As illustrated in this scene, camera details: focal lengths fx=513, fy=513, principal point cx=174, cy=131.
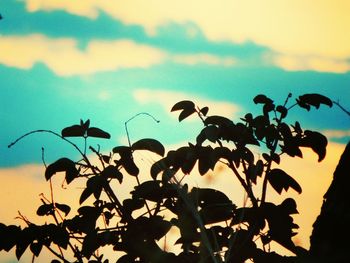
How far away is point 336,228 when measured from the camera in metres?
2.49

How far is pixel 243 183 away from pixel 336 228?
2.19ft

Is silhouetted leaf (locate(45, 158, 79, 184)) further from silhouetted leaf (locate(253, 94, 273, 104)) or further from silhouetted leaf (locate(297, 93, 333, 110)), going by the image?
silhouetted leaf (locate(297, 93, 333, 110))

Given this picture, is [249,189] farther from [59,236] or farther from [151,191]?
[59,236]

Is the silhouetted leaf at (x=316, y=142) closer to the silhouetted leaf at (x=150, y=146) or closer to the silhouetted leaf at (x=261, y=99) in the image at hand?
the silhouetted leaf at (x=261, y=99)

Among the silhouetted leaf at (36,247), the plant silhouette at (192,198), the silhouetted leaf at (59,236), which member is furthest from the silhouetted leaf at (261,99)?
the silhouetted leaf at (36,247)

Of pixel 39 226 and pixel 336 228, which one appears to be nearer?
pixel 336 228

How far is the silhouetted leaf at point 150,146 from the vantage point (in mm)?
2947

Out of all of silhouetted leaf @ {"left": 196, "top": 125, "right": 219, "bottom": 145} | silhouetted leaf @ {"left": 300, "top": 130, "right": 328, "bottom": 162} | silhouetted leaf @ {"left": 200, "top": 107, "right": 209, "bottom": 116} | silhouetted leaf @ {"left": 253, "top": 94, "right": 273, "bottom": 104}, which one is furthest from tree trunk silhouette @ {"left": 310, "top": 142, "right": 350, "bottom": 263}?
silhouetted leaf @ {"left": 200, "top": 107, "right": 209, "bottom": 116}

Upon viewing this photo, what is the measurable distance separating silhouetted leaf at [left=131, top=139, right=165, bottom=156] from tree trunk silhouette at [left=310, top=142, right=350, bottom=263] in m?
0.95

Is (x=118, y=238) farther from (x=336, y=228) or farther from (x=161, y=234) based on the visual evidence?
(x=336, y=228)

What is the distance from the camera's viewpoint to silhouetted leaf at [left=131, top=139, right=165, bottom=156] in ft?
9.67

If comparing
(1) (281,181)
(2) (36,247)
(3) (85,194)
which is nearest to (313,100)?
(1) (281,181)

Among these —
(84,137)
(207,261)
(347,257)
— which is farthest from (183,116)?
(347,257)

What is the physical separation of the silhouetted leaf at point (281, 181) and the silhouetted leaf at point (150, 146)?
0.64 m
